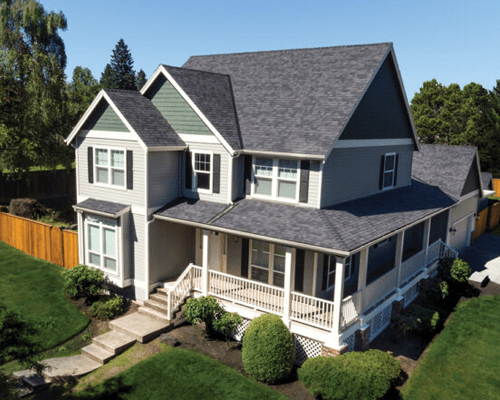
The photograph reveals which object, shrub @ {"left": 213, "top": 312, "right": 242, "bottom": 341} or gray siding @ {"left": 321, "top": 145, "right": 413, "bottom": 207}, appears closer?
shrub @ {"left": 213, "top": 312, "right": 242, "bottom": 341}

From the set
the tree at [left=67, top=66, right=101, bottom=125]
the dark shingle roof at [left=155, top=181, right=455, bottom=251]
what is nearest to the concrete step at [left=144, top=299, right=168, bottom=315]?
the dark shingle roof at [left=155, top=181, right=455, bottom=251]

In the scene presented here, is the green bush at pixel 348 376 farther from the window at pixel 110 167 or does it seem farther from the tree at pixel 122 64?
the tree at pixel 122 64

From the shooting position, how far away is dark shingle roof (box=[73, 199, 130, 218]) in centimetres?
1745

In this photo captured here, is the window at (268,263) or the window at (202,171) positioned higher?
the window at (202,171)

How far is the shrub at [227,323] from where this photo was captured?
15172 millimetres

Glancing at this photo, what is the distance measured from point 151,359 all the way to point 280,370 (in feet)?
14.5

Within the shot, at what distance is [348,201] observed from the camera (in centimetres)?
1783

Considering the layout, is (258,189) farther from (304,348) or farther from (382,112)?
(382,112)

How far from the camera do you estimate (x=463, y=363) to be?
1521 cm

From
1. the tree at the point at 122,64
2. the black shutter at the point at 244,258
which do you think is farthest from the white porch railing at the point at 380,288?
the tree at the point at 122,64

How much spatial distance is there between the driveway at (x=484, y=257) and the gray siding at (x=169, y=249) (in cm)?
1462

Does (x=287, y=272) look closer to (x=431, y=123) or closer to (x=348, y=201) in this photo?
(x=348, y=201)

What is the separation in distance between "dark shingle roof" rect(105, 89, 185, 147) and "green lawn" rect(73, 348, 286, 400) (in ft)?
26.3

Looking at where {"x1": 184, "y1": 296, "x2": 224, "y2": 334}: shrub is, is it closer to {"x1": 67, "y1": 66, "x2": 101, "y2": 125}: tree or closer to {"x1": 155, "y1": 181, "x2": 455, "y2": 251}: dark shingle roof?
{"x1": 155, "y1": 181, "x2": 455, "y2": 251}: dark shingle roof
